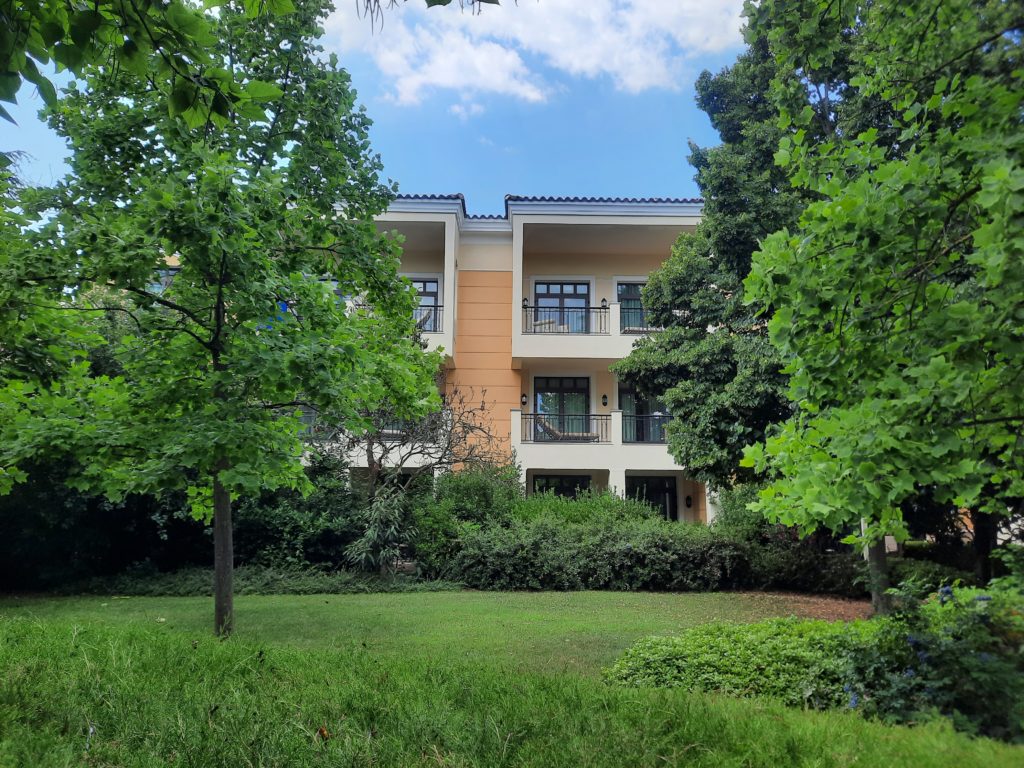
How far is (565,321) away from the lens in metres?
19.8

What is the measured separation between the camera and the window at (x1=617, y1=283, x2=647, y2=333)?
64.5 ft

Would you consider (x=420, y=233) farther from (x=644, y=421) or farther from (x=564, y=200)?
(x=644, y=421)

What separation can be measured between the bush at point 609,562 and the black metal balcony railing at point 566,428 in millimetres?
5820

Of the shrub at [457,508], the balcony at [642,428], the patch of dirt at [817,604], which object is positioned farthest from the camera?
the balcony at [642,428]

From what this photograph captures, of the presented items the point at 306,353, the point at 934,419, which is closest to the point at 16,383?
the point at 306,353

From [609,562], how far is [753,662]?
8.12 meters

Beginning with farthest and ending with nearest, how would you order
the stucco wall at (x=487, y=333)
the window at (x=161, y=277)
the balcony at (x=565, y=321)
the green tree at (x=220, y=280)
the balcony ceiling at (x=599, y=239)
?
the stucco wall at (x=487, y=333), the balcony at (x=565, y=321), the balcony ceiling at (x=599, y=239), the window at (x=161, y=277), the green tree at (x=220, y=280)

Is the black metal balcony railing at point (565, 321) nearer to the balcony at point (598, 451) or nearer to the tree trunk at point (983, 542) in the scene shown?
the balcony at point (598, 451)

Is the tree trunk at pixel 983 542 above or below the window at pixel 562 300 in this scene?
below

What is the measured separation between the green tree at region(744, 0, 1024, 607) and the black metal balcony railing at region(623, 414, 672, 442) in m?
15.6

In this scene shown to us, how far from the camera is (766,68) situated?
33.9 ft

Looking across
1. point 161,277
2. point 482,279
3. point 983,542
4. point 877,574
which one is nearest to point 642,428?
point 482,279

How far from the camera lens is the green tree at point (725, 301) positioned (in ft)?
34.0

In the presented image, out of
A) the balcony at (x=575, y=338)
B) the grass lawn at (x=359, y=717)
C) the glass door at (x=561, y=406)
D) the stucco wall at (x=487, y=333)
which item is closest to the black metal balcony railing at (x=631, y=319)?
the balcony at (x=575, y=338)
